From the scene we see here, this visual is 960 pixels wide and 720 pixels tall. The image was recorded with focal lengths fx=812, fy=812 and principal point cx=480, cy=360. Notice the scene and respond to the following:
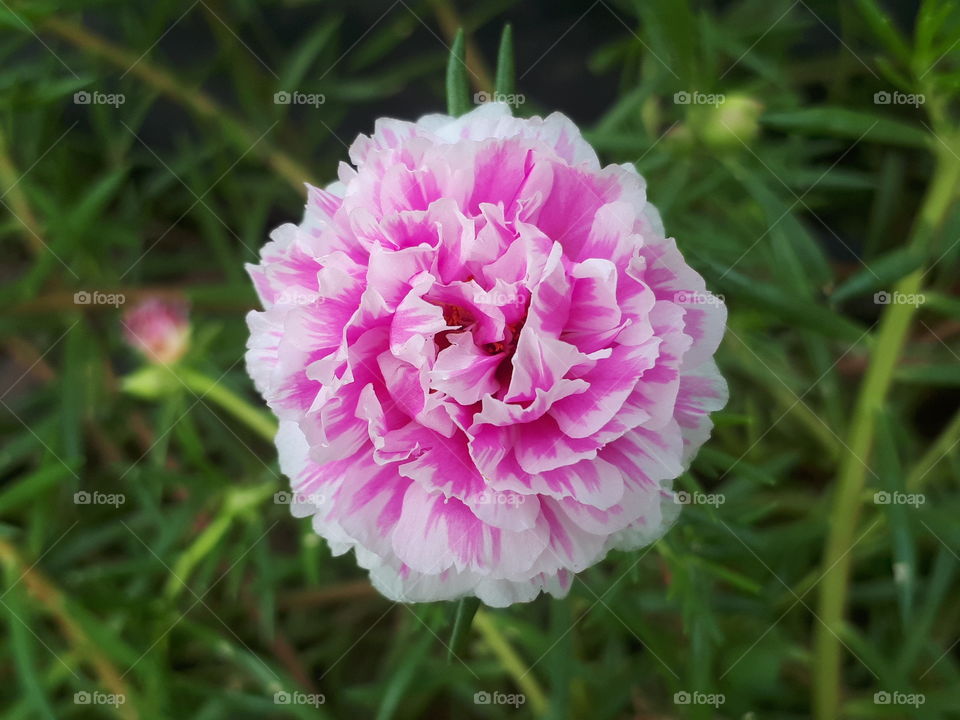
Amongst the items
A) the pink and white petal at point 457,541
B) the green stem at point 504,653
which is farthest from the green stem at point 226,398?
the pink and white petal at point 457,541

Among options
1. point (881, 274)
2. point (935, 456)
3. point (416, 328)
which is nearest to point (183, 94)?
point (416, 328)

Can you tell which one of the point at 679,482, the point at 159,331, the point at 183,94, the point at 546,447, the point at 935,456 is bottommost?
the point at 935,456

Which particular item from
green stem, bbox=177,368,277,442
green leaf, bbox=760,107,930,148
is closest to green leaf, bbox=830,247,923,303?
green leaf, bbox=760,107,930,148

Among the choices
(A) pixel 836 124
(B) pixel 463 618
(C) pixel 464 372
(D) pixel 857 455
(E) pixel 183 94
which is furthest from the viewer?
(E) pixel 183 94

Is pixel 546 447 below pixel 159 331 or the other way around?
below

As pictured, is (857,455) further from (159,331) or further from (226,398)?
(159,331)

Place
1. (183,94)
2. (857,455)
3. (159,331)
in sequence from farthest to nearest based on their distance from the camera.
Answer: (183,94) → (159,331) → (857,455)

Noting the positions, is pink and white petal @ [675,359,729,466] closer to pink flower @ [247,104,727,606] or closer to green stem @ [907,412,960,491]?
pink flower @ [247,104,727,606]
